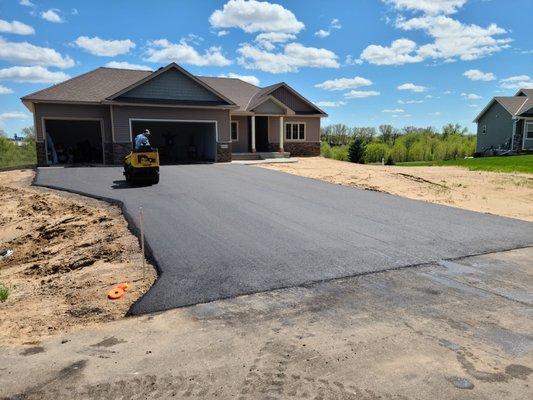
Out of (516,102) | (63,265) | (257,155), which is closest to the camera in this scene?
(63,265)

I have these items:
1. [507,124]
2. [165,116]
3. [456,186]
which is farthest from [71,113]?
[507,124]

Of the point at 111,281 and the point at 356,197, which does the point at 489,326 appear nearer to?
the point at 111,281

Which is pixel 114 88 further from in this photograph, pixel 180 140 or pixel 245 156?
pixel 245 156

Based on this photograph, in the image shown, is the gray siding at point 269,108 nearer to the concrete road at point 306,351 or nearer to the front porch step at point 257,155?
the front porch step at point 257,155

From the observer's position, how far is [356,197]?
1351 centimetres

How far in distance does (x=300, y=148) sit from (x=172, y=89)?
1112 centimetres

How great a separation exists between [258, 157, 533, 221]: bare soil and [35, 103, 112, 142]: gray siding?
10.2m

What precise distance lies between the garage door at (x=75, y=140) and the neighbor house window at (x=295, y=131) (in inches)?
499

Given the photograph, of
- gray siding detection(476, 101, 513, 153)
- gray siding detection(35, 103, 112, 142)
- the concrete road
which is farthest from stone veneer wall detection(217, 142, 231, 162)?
gray siding detection(476, 101, 513, 153)

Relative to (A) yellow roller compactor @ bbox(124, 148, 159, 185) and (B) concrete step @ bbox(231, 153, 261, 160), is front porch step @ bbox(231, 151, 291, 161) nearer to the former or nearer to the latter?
(B) concrete step @ bbox(231, 153, 261, 160)

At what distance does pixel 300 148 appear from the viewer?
32.0 m

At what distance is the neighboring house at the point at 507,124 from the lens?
1511 inches

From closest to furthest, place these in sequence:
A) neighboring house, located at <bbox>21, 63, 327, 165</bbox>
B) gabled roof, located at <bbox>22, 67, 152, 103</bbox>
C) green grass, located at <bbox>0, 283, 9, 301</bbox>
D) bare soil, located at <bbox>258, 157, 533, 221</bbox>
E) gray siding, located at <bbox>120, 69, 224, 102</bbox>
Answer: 1. green grass, located at <bbox>0, 283, 9, 301</bbox>
2. bare soil, located at <bbox>258, 157, 533, 221</bbox>
3. gabled roof, located at <bbox>22, 67, 152, 103</bbox>
4. neighboring house, located at <bbox>21, 63, 327, 165</bbox>
5. gray siding, located at <bbox>120, 69, 224, 102</bbox>

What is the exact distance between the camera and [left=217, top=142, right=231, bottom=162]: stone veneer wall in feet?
84.5
